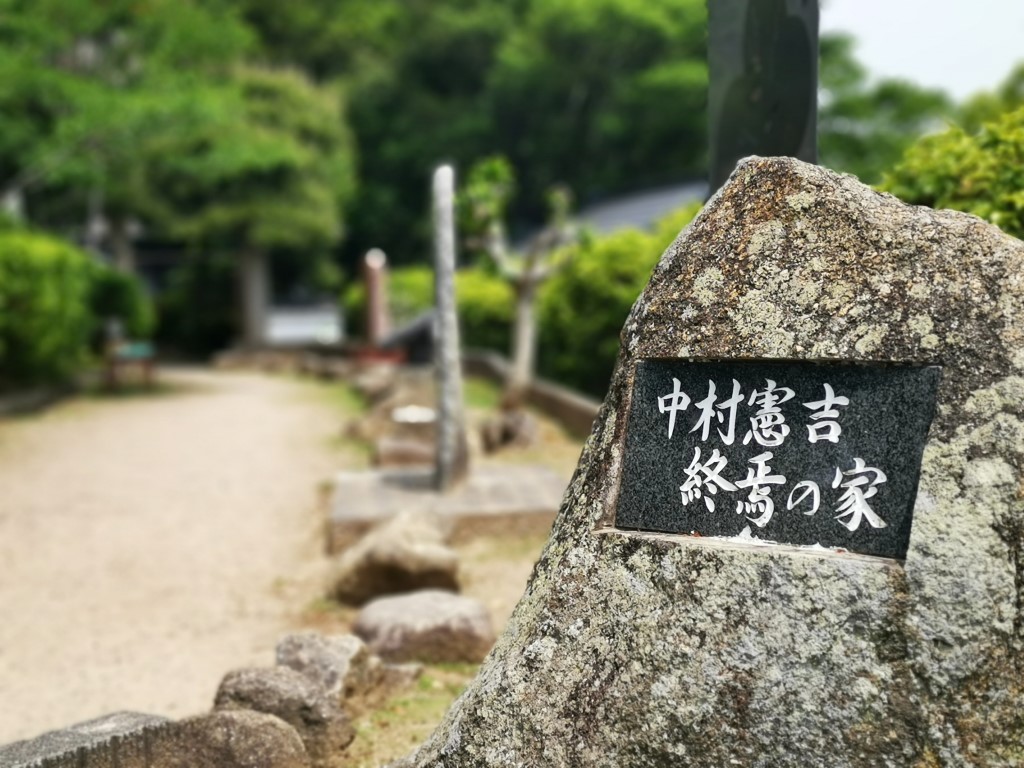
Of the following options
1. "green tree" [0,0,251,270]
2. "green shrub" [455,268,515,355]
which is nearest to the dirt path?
"green tree" [0,0,251,270]

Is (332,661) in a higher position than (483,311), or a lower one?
lower

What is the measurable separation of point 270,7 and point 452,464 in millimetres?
23148

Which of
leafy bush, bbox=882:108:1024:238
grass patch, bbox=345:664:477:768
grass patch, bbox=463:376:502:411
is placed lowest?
grass patch, bbox=345:664:477:768

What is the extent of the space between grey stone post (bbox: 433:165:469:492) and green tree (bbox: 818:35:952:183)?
1817cm

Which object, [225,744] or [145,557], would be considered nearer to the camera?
[225,744]

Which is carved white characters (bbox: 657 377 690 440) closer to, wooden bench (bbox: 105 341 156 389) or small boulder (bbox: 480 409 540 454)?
small boulder (bbox: 480 409 540 454)

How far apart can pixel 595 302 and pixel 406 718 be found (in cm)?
938

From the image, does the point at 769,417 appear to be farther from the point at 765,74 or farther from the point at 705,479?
the point at 765,74

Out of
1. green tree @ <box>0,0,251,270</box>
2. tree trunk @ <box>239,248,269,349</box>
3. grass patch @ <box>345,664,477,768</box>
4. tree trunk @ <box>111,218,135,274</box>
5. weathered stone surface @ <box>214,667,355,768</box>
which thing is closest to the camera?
weathered stone surface @ <box>214,667,355,768</box>

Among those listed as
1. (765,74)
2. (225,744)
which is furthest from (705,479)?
A: (765,74)

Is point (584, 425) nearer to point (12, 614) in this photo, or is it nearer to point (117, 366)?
point (12, 614)

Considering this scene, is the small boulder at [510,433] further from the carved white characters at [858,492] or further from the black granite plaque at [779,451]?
the carved white characters at [858,492]

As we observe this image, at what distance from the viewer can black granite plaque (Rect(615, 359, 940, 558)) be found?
2516mm

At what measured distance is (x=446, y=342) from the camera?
752 cm
